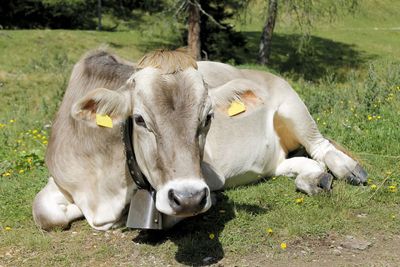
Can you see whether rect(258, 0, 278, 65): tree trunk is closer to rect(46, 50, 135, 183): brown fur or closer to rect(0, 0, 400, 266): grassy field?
rect(0, 0, 400, 266): grassy field

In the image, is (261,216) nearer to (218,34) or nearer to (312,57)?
(218,34)

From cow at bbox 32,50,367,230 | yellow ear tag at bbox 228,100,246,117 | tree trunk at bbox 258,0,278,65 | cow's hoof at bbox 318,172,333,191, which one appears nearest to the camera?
cow at bbox 32,50,367,230

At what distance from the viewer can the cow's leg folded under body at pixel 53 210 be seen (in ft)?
15.4

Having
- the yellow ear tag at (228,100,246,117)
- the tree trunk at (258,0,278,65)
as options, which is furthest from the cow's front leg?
the tree trunk at (258,0,278,65)

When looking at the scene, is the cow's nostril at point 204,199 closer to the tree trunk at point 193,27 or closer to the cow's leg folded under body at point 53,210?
the cow's leg folded under body at point 53,210

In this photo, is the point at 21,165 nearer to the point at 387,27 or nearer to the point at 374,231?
the point at 374,231

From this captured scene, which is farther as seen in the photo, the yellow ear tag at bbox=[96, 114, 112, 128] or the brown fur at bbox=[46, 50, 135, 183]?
the brown fur at bbox=[46, 50, 135, 183]

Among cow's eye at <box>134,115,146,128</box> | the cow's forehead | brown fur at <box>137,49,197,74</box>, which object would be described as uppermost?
brown fur at <box>137,49,197,74</box>

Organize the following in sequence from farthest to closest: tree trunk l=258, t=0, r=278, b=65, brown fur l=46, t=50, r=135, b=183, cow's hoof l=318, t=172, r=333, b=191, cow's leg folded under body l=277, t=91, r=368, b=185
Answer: tree trunk l=258, t=0, r=278, b=65 → cow's leg folded under body l=277, t=91, r=368, b=185 → cow's hoof l=318, t=172, r=333, b=191 → brown fur l=46, t=50, r=135, b=183

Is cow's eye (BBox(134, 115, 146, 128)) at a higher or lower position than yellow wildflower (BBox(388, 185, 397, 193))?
higher

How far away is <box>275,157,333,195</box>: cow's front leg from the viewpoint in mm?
5352

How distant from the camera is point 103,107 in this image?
4090mm

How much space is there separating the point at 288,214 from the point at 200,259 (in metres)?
1.14

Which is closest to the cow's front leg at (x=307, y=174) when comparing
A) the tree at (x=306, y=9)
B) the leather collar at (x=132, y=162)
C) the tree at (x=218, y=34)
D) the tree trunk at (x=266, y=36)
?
the leather collar at (x=132, y=162)
